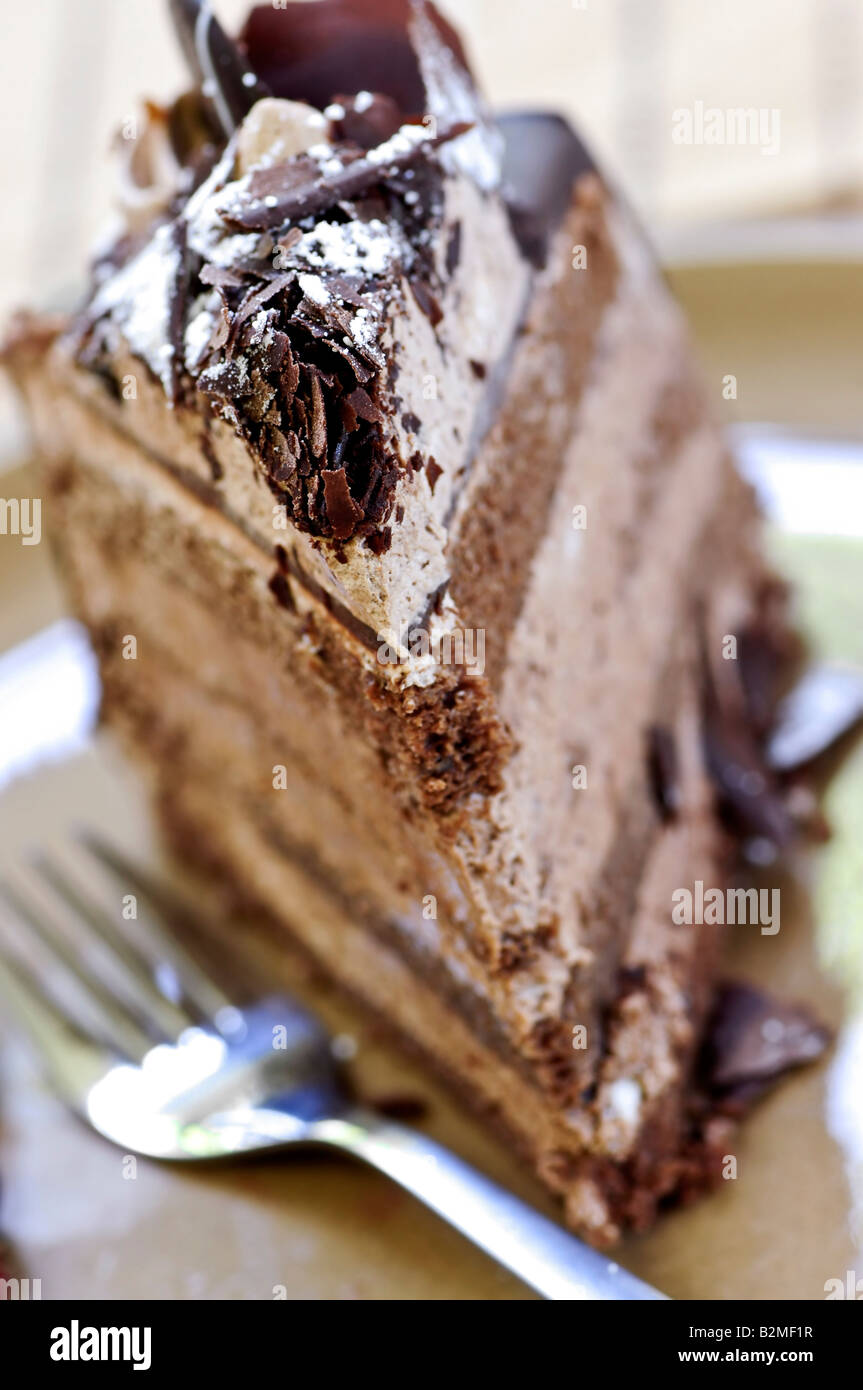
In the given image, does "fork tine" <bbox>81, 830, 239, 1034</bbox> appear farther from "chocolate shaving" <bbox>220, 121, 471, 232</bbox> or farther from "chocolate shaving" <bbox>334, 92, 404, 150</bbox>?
"chocolate shaving" <bbox>334, 92, 404, 150</bbox>

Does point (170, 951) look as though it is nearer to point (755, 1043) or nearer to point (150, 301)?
point (755, 1043)

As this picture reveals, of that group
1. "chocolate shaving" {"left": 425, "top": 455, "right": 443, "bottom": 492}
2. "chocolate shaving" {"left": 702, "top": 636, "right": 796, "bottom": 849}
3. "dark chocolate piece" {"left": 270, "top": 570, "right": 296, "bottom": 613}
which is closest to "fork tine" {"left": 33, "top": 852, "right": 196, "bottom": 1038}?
"dark chocolate piece" {"left": 270, "top": 570, "right": 296, "bottom": 613}

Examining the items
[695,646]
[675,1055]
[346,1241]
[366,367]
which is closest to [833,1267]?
[675,1055]

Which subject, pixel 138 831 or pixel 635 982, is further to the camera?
pixel 138 831

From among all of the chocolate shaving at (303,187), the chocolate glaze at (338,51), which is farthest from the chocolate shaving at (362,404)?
the chocolate glaze at (338,51)

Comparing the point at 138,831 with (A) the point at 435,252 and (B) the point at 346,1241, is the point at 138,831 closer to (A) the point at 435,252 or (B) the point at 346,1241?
(B) the point at 346,1241

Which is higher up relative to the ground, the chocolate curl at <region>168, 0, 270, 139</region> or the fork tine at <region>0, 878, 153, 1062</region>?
the chocolate curl at <region>168, 0, 270, 139</region>
